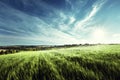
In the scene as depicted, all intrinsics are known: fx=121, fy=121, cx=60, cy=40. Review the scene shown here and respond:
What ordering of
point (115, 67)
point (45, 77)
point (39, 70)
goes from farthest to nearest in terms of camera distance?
point (39, 70), point (115, 67), point (45, 77)

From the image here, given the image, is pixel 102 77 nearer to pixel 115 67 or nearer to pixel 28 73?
pixel 115 67

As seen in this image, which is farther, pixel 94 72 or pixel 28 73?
pixel 28 73

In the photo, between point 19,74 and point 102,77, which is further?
point 19,74

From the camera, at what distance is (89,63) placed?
9.47 m

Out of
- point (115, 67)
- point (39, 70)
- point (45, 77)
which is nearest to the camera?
point (45, 77)

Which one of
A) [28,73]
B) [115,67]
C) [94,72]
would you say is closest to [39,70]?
[28,73]

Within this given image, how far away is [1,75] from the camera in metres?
8.66

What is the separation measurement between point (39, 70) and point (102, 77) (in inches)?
173

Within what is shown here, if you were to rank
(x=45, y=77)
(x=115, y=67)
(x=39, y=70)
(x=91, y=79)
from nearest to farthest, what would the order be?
(x=91, y=79)
(x=45, y=77)
(x=115, y=67)
(x=39, y=70)

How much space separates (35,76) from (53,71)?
125 centimetres

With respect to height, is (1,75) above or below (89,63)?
below

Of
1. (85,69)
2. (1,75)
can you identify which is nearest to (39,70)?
(1,75)

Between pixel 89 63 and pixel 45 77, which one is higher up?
pixel 89 63

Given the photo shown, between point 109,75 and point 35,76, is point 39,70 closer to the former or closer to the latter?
point 35,76
